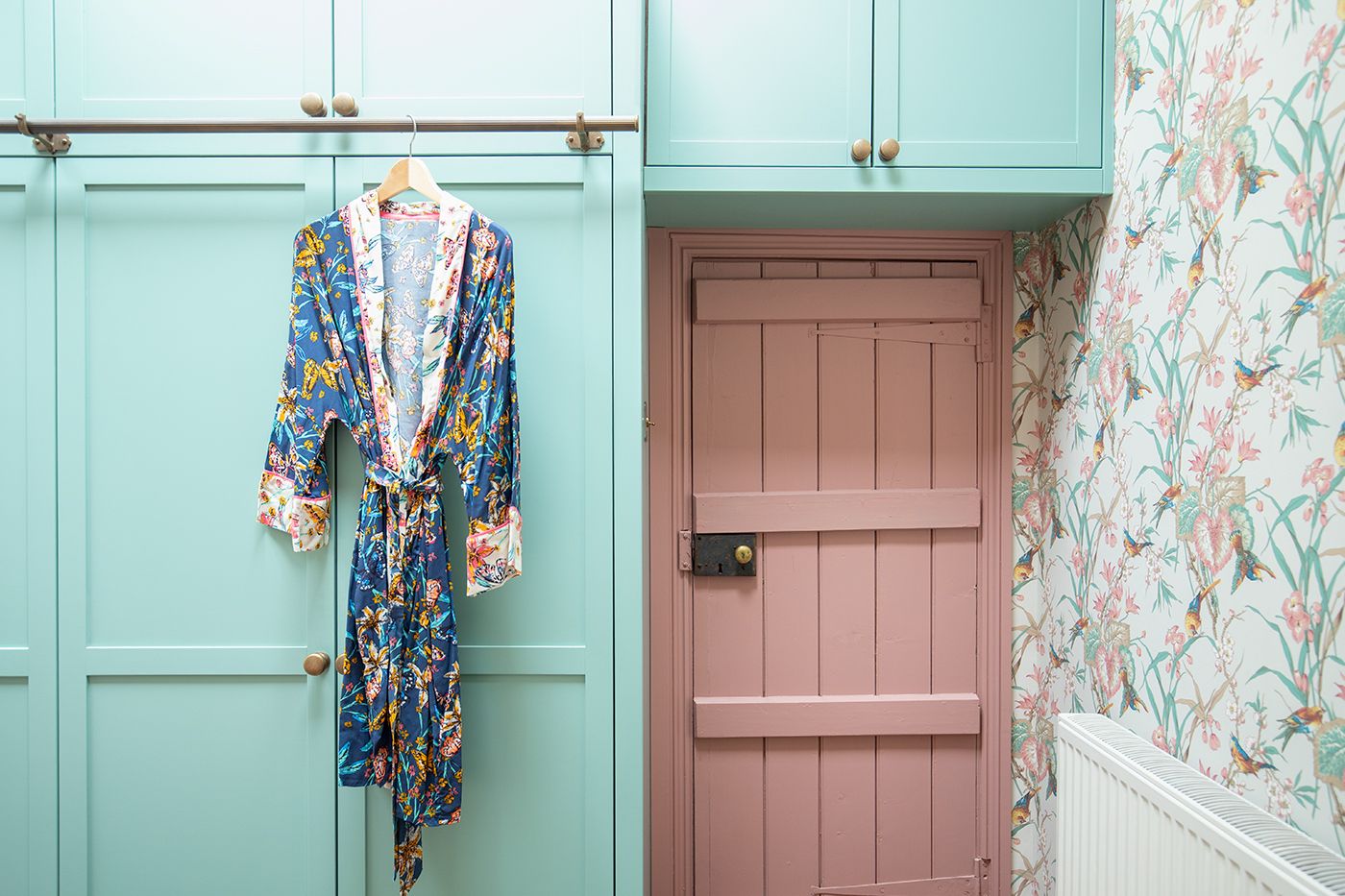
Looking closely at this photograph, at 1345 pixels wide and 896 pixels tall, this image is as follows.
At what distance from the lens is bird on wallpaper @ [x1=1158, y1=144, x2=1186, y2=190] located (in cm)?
135

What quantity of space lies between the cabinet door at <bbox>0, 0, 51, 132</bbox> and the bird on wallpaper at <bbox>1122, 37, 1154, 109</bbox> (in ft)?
6.52

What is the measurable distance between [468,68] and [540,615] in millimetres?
968

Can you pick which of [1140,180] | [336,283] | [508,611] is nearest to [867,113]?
[1140,180]

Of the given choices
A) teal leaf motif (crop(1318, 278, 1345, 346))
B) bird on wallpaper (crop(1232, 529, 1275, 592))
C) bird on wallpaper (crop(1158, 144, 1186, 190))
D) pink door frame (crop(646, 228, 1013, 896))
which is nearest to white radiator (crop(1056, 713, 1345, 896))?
bird on wallpaper (crop(1232, 529, 1275, 592))

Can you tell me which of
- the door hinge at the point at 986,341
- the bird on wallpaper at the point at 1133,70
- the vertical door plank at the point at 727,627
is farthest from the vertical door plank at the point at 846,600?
the bird on wallpaper at the point at 1133,70

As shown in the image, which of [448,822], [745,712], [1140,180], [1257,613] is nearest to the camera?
[1257,613]

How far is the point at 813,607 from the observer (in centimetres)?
193

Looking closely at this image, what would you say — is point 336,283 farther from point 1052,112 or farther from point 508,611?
point 1052,112

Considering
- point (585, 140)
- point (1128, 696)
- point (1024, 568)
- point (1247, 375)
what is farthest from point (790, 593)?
point (585, 140)

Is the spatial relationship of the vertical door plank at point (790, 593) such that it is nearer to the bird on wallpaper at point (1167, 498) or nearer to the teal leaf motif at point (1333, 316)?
the bird on wallpaper at point (1167, 498)

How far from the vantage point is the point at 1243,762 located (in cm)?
120

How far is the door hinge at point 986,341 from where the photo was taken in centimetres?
192

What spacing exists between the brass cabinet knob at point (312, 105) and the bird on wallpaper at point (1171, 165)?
1497 mm

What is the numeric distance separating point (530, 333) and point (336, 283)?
1.08 ft
